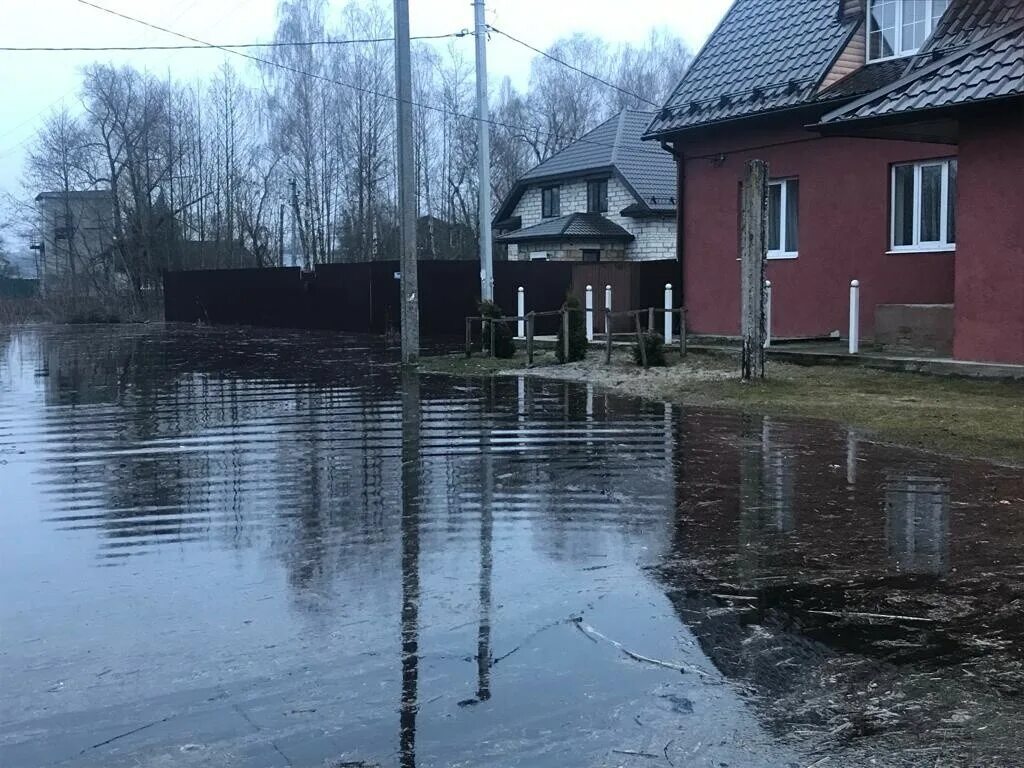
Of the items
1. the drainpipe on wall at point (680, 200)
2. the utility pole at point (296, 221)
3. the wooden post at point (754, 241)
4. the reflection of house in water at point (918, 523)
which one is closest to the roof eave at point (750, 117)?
the drainpipe on wall at point (680, 200)

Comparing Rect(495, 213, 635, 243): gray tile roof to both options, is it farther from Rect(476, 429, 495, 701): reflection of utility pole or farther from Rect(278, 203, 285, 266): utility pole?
Rect(476, 429, 495, 701): reflection of utility pole

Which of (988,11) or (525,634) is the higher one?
(988,11)

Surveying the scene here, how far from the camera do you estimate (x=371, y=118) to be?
53.4 meters

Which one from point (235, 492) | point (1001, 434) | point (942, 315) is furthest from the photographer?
point (942, 315)

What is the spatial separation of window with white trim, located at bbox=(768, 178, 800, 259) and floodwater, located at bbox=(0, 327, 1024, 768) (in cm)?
1008

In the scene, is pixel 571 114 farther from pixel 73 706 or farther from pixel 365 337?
pixel 73 706

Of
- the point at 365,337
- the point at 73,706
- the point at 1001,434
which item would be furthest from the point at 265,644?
the point at 365,337

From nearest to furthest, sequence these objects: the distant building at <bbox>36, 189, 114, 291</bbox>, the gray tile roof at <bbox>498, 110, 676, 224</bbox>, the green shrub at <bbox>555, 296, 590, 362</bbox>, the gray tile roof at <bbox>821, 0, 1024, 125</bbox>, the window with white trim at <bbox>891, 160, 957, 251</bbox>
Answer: the gray tile roof at <bbox>821, 0, 1024, 125</bbox>
the window with white trim at <bbox>891, 160, 957, 251</bbox>
the green shrub at <bbox>555, 296, 590, 362</bbox>
the gray tile roof at <bbox>498, 110, 676, 224</bbox>
the distant building at <bbox>36, 189, 114, 291</bbox>

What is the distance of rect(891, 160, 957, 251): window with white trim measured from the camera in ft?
58.1

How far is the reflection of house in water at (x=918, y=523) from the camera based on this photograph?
6.38 meters

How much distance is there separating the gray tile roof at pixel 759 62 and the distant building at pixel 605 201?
17.6 meters

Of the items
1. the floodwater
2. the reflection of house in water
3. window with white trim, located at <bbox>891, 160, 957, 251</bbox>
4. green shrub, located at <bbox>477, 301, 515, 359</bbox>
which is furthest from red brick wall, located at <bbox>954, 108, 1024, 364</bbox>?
green shrub, located at <bbox>477, 301, 515, 359</bbox>

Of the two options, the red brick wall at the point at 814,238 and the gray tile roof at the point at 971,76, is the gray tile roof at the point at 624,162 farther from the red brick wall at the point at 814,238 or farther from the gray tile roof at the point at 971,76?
the gray tile roof at the point at 971,76

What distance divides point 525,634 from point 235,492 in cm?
422
